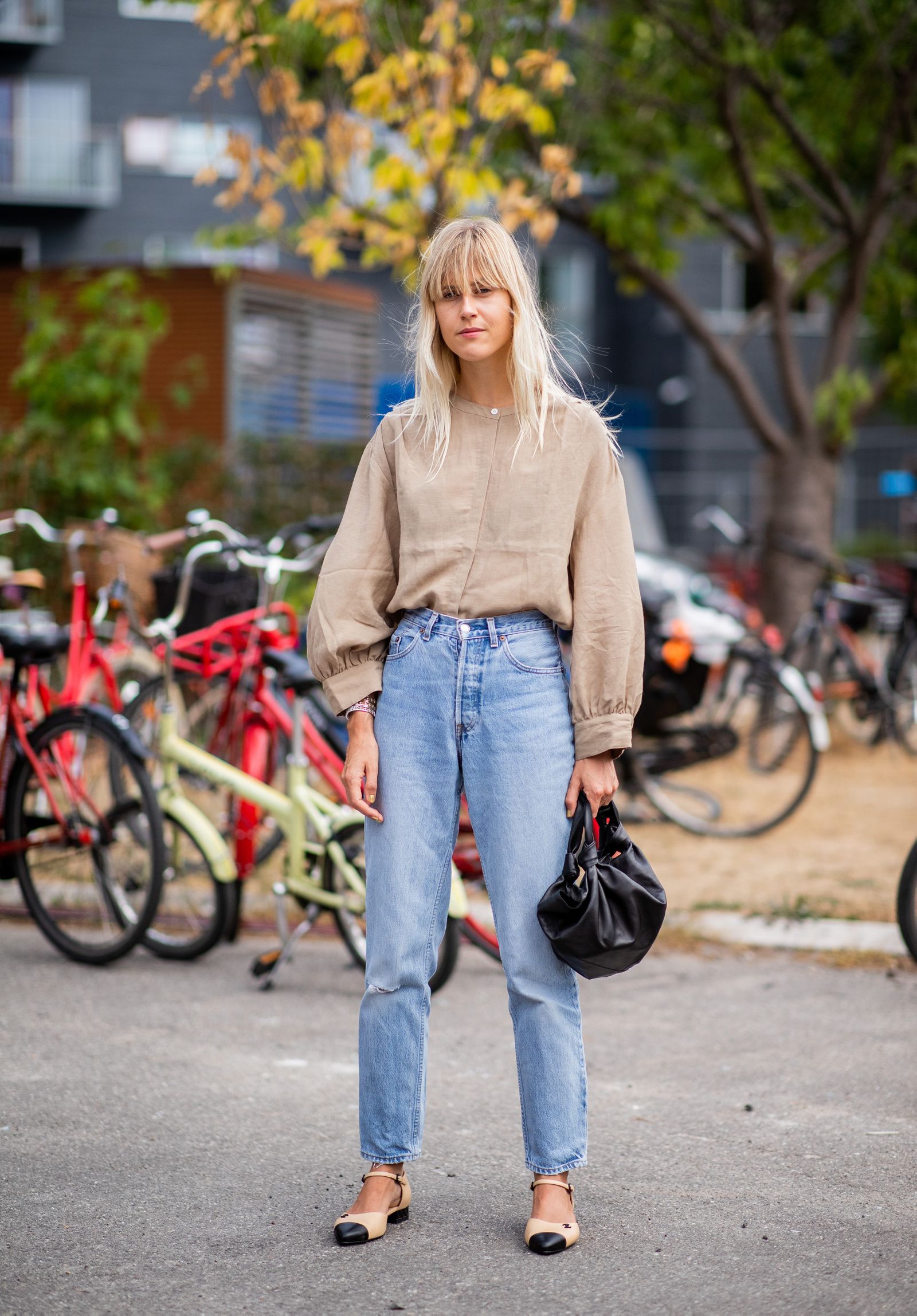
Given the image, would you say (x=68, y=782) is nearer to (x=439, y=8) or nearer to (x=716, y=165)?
(x=439, y=8)

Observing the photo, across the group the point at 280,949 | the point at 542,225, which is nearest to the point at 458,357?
the point at 280,949

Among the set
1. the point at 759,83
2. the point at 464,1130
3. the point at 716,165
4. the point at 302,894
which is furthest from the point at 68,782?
the point at 716,165

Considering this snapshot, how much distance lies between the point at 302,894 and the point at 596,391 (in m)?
2.02

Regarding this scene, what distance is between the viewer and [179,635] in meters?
5.91

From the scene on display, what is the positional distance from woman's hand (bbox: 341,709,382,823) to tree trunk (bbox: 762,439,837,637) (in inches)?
300

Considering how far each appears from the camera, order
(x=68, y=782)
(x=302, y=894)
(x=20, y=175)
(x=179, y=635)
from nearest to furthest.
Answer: (x=302, y=894) → (x=68, y=782) → (x=179, y=635) → (x=20, y=175)

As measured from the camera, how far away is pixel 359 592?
9.83ft

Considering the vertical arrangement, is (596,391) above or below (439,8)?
below

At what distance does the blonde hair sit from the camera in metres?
2.90

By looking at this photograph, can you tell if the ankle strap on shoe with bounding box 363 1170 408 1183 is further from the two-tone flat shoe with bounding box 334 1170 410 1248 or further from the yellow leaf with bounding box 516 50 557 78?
the yellow leaf with bounding box 516 50 557 78


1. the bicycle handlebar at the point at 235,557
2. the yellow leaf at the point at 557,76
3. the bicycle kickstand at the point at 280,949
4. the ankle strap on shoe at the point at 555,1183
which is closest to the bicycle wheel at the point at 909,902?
the bicycle kickstand at the point at 280,949

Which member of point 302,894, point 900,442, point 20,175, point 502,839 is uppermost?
point 20,175

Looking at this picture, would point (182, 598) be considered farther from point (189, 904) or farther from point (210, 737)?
point (189, 904)

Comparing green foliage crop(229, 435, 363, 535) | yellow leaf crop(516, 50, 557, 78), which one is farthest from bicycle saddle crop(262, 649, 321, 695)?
green foliage crop(229, 435, 363, 535)
